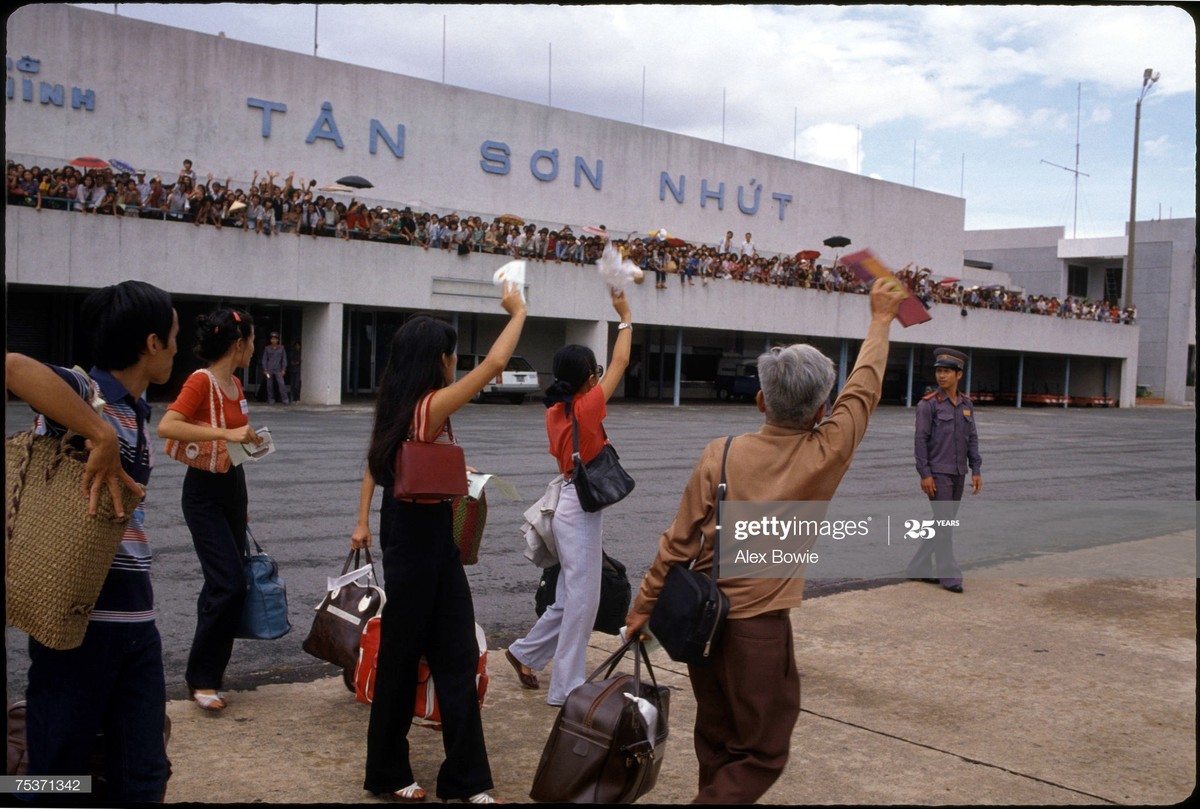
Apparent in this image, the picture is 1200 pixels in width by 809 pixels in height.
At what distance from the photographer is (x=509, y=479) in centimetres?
1311

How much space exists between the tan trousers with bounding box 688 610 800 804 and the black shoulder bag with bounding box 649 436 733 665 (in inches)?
3.2

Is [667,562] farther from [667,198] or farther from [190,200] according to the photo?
[667,198]

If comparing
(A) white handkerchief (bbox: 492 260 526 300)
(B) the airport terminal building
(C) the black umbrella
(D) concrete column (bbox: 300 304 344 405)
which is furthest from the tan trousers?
(C) the black umbrella

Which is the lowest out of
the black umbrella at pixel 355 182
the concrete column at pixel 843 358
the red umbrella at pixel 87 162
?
the concrete column at pixel 843 358

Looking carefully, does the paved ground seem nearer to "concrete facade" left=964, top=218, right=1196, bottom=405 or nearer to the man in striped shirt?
the man in striped shirt

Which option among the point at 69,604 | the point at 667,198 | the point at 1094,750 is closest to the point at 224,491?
the point at 69,604

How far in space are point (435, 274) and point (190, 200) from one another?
650cm

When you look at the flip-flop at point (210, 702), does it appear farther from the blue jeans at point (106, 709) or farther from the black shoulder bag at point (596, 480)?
the black shoulder bag at point (596, 480)

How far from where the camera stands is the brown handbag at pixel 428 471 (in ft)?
12.0

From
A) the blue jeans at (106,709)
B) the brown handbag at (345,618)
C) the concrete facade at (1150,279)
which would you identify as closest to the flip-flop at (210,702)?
the brown handbag at (345,618)

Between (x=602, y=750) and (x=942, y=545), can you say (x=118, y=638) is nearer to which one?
(x=602, y=750)

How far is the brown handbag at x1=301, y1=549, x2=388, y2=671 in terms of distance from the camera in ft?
14.8

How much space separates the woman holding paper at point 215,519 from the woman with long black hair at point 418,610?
1163mm

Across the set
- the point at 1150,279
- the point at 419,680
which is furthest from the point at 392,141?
the point at 1150,279
